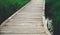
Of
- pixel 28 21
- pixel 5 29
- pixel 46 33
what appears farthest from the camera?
pixel 28 21

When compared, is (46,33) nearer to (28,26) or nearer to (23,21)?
(28,26)

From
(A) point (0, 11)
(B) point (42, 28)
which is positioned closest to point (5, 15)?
(A) point (0, 11)

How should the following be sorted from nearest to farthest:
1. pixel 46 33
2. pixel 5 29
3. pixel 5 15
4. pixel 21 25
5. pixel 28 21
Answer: pixel 46 33
pixel 5 29
pixel 21 25
pixel 28 21
pixel 5 15

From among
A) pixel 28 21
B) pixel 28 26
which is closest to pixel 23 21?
pixel 28 21

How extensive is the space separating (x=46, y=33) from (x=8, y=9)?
3159 millimetres

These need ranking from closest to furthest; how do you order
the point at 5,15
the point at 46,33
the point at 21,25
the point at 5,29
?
the point at 46,33
the point at 5,29
the point at 21,25
the point at 5,15

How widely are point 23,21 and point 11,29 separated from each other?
1.21 m

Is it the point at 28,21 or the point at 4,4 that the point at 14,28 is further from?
the point at 4,4

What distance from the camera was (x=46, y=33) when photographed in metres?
6.04

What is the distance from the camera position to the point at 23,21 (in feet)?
25.5

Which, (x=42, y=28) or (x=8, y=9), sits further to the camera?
(x=8, y=9)

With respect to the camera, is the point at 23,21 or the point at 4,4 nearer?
the point at 23,21

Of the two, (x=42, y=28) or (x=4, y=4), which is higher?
(x=4, y=4)

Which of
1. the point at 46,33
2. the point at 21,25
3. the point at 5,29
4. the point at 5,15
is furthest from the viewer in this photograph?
the point at 5,15
